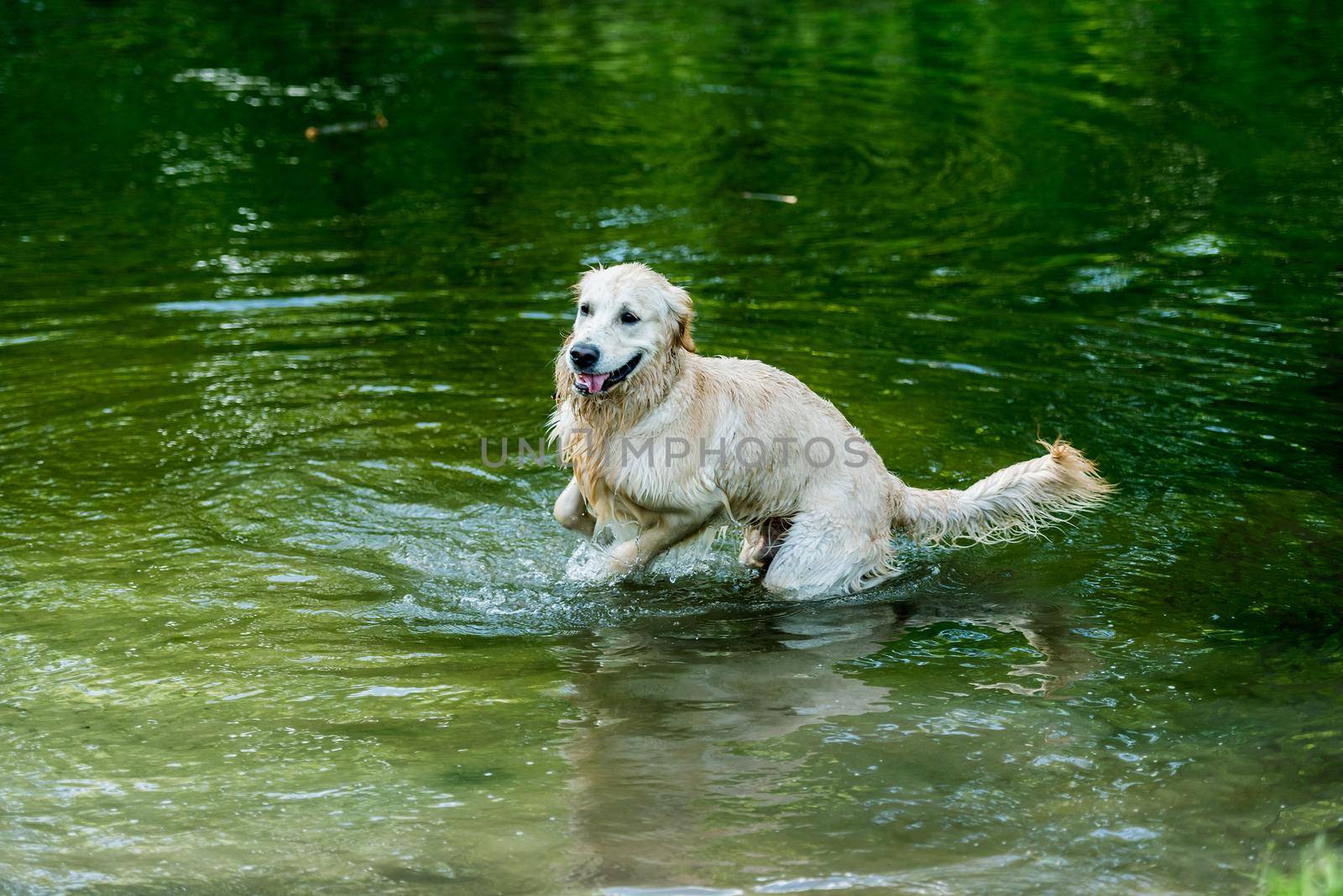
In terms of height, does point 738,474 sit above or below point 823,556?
above

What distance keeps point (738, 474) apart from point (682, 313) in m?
0.95

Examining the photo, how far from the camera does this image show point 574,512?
769 centimetres

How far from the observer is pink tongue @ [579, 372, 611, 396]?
22.6 feet

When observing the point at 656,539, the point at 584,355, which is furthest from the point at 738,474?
the point at 584,355

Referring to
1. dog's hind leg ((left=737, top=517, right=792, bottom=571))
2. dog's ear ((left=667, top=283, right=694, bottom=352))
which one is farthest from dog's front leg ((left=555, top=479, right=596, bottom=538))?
dog's ear ((left=667, top=283, right=694, bottom=352))

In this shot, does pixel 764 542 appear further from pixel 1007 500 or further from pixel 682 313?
pixel 682 313

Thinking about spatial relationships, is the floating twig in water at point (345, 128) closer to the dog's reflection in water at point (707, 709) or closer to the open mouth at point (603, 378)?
the open mouth at point (603, 378)

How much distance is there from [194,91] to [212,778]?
62.4ft

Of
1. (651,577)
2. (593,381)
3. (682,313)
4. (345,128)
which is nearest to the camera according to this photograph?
(593,381)

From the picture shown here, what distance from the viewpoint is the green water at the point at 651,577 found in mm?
5254

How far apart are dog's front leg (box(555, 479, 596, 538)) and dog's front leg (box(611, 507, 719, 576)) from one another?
0.27 m

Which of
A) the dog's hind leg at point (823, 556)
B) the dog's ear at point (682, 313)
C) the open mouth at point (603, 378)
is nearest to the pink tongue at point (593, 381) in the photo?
the open mouth at point (603, 378)

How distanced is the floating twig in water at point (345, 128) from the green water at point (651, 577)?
372 mm

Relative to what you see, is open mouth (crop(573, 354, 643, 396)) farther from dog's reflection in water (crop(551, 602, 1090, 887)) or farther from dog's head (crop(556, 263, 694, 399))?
dog's reflection in water (crop(551, 602, 1090, 887))
